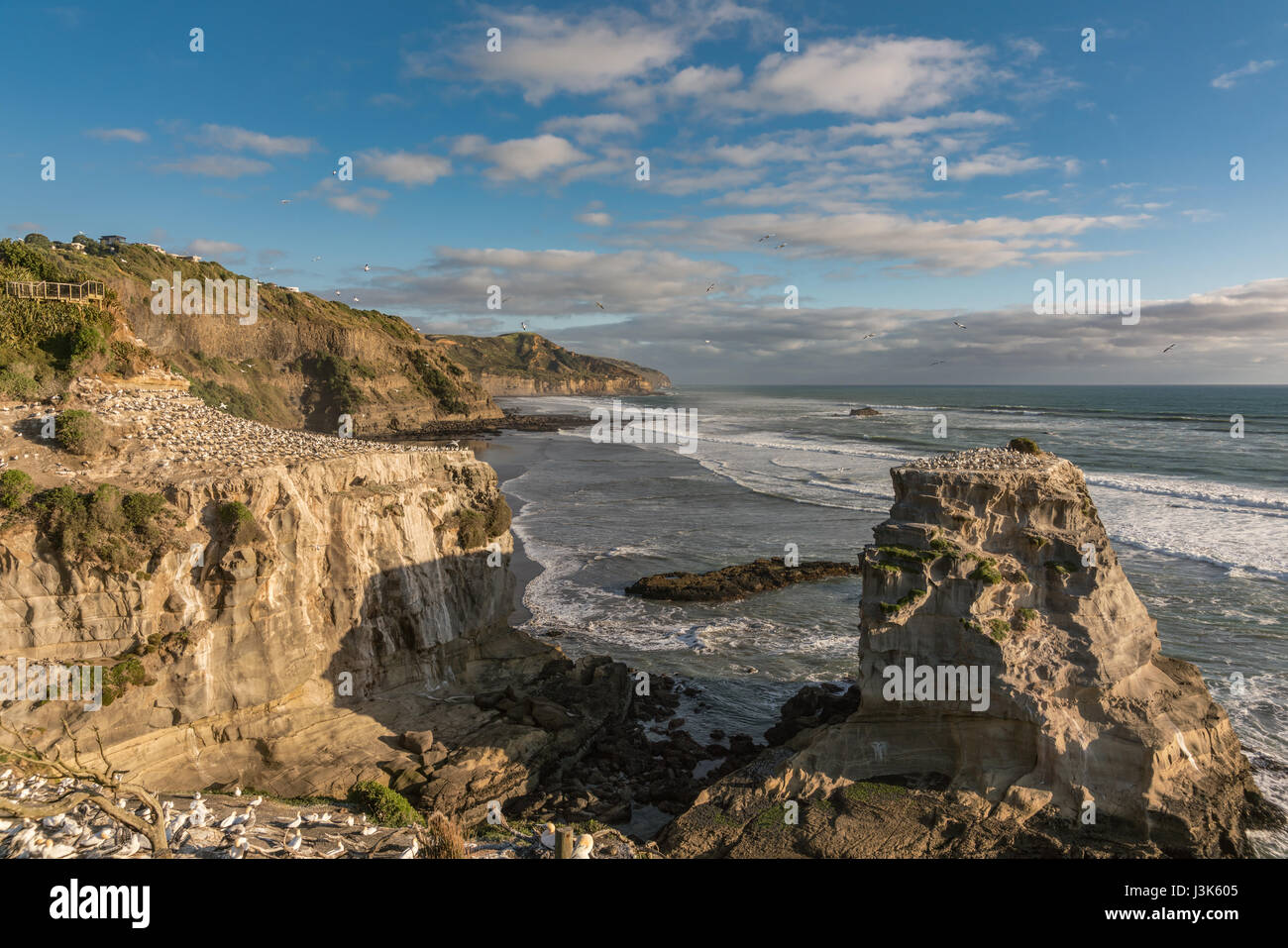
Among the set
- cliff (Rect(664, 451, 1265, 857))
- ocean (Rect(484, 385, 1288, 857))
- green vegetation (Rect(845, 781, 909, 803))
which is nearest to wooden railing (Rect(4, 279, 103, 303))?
ocean (Rect(484, 385, 1288, 857))

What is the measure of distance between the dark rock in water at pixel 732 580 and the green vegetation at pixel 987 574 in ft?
44.8

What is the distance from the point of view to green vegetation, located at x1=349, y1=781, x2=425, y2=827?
11078 millimetres

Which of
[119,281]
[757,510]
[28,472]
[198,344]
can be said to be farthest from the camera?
[198,344]

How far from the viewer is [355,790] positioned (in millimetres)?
12602

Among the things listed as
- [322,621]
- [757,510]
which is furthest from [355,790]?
[757,510]

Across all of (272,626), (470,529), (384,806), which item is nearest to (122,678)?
(272,626)

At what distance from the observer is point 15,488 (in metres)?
11.6

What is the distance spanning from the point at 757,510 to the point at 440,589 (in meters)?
28.4

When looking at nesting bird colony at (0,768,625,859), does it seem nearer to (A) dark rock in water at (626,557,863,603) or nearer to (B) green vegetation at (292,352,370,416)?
(A) dark rock in water at (626,557,863,603)

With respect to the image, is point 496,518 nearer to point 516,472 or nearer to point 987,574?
point 987,574

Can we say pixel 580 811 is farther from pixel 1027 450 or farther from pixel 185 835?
pixel 1027 450

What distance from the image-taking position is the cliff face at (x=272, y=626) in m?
11.5

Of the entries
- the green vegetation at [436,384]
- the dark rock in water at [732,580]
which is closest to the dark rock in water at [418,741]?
the dark rock in water at [732,580]
